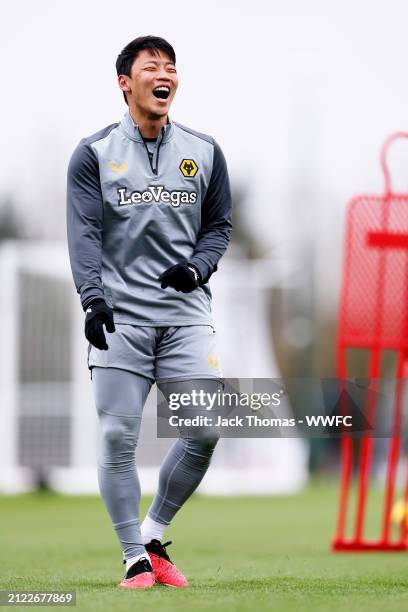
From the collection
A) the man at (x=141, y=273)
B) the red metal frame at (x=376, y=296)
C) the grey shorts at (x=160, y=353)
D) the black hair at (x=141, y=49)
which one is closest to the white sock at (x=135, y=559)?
the man at (x=141, y=273)

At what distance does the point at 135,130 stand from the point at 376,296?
3.31m

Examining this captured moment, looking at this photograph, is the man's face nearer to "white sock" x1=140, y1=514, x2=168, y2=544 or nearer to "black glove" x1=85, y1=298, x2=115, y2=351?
"black glove" x1=85, y1=298, x2=115, y2=351

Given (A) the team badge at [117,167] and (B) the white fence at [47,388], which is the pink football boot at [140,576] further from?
(B) the white fence at [47,388]

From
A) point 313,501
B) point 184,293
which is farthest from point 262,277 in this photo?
point 184,293

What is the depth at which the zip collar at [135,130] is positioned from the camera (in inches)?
206

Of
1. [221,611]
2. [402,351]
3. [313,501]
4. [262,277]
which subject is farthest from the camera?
[262,277]

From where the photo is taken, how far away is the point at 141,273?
17.0ft

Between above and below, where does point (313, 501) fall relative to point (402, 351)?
below

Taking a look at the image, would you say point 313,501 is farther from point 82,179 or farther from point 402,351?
point 82,179

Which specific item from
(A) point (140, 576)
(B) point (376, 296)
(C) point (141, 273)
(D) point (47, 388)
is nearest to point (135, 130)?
(C) point (141, 273)

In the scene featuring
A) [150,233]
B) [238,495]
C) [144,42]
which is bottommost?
[238,495]

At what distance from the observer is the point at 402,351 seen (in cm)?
800

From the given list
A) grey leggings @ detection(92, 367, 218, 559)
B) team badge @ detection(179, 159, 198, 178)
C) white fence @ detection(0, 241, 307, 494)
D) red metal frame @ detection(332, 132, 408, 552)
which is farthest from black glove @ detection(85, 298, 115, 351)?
white fence @ detection(0, 241, 307, 494)

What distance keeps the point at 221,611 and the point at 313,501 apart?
13042mm
